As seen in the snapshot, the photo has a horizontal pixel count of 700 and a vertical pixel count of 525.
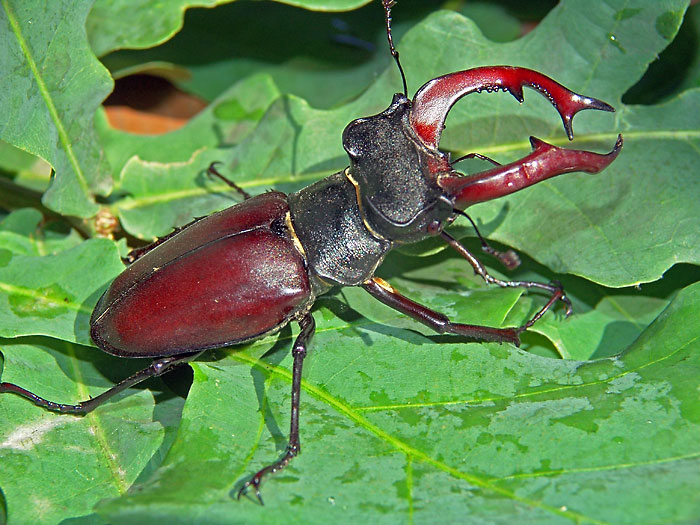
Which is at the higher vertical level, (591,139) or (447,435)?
(591,139)

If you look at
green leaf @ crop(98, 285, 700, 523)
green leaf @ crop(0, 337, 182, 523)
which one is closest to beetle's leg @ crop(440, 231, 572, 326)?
green leaf @ crop(98, 285, 700, 523)

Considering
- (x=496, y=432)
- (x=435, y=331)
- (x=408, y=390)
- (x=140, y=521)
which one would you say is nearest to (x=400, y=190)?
(x=435, y=331)

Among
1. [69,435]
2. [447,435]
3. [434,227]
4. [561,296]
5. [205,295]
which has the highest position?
[434,227]

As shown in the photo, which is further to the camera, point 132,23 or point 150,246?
point 132,23

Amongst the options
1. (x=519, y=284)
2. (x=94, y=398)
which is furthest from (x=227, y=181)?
(x=519, y=284)

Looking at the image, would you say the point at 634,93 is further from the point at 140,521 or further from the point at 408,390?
the point at 140,521

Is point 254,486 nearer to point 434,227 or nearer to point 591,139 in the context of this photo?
point 434,227

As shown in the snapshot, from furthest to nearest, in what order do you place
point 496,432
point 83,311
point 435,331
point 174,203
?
point 174,203, point 83,311, point 435,331, point 496,432
